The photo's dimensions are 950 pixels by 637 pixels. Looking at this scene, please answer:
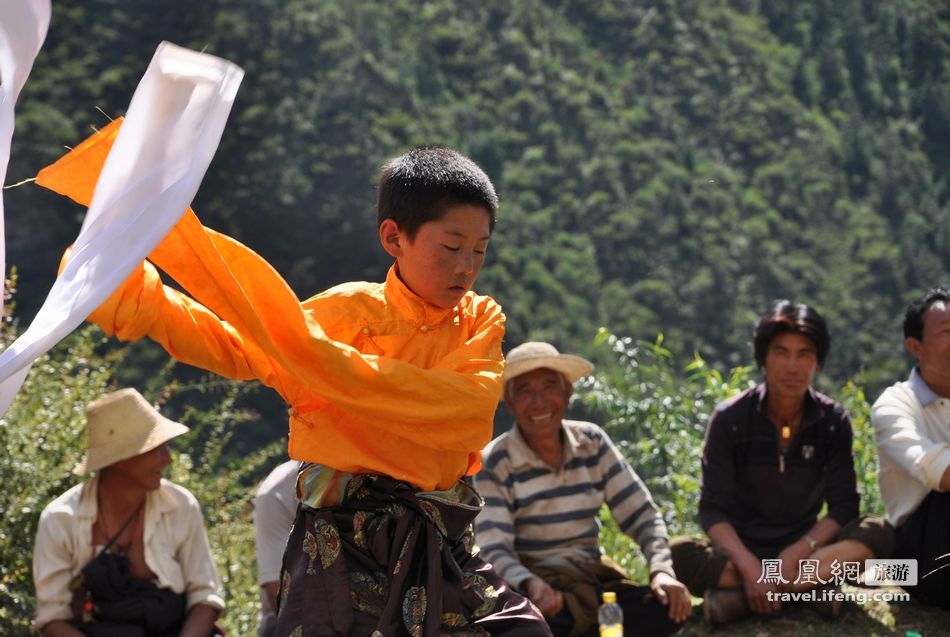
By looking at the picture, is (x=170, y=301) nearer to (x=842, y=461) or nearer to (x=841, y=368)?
(x=842, y=461)

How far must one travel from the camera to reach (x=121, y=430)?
180 inches

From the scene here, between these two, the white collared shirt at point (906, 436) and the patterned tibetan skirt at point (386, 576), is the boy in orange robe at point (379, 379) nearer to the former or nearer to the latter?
the patterned tibetan skirt at point (386, 576)

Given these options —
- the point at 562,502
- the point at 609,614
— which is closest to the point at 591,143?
the point at 562,502

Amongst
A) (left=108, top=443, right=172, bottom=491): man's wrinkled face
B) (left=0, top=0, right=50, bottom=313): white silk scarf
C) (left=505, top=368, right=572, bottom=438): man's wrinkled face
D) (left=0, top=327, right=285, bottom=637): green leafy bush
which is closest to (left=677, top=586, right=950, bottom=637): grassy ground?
(left=505, top=368, right=572, bottom=438): man's wrinkled face

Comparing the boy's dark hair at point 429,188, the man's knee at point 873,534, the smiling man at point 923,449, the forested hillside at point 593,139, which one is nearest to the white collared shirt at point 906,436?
the smiling man at point 923,449

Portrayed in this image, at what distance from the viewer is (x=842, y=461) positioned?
500 cm

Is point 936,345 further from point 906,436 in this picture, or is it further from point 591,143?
point 591,143

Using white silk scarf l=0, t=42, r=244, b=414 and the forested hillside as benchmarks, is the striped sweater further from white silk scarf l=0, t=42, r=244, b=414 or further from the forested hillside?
the forested hillside

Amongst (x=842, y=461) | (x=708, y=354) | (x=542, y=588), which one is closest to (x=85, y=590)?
(x=542, y=588)

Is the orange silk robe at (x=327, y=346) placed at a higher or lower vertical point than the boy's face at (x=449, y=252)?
lower

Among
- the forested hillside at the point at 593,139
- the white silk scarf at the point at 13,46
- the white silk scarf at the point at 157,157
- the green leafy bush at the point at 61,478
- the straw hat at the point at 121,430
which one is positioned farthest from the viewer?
the forested hillside at the point at 593,139

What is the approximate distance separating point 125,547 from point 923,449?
294cm

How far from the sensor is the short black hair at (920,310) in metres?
5.01

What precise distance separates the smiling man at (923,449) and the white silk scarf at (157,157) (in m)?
3.21
